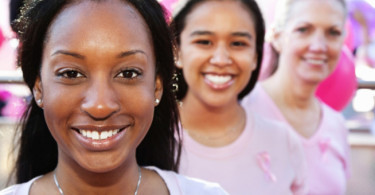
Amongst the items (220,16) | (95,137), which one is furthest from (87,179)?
(220,16)

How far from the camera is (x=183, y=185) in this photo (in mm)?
1711

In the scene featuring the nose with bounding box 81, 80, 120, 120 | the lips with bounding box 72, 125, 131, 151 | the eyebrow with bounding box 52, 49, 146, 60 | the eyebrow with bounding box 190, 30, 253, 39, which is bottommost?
the lips with bounding box 72, 125, 131, 151

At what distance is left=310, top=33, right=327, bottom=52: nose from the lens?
274 centimetres

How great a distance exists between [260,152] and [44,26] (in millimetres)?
1095

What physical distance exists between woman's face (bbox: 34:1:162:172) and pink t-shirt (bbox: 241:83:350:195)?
1.16 m

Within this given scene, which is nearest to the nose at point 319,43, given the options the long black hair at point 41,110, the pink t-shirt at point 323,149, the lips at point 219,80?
the pink t-shirt at point 323,149

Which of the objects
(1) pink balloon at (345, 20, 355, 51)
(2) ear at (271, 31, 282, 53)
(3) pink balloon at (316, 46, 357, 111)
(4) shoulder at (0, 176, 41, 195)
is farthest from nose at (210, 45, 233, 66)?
(1) pink balloon at (345, 20, 355, 51)

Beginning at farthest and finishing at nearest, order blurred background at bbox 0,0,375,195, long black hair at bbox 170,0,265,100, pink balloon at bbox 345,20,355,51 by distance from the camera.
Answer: pink balloon at bbox 345,20,355,51
blurred background at bbox 0,0,375,195
long black hair at bbox 170,0,265,100

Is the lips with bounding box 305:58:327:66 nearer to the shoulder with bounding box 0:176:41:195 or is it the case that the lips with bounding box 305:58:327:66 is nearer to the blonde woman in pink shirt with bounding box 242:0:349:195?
the blonde woman in pink shirt with bounding box 242:0:349:195

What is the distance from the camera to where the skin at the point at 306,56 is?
278cm

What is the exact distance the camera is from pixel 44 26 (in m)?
1.54

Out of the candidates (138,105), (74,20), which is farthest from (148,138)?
(74,20)

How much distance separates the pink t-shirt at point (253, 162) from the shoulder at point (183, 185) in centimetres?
44

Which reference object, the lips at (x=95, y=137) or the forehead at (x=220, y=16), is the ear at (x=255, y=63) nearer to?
the forehead at (x=220, y=16)
